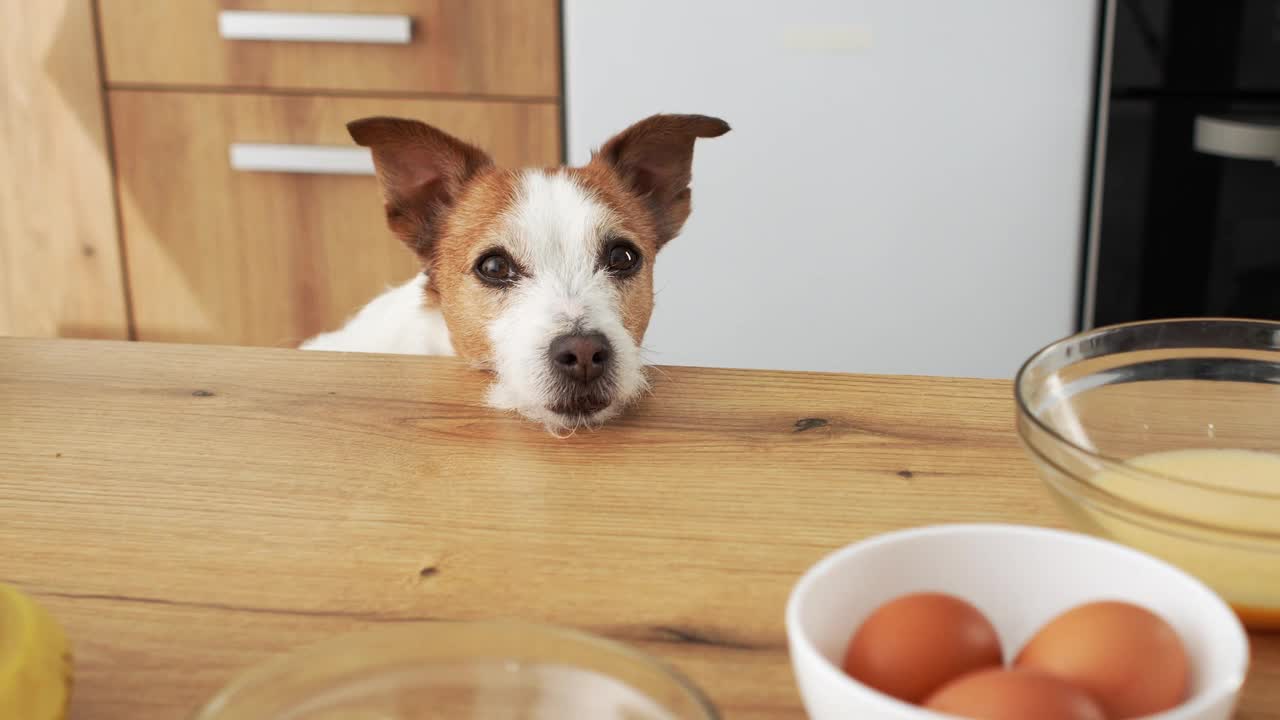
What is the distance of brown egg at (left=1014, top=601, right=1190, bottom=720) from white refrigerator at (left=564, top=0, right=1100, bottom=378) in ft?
6.09

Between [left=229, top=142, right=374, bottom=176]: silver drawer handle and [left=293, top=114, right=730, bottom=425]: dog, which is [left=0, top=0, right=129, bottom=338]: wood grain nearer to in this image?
[left=229, top=142, right=374, bottom=176]: silver drawer handle

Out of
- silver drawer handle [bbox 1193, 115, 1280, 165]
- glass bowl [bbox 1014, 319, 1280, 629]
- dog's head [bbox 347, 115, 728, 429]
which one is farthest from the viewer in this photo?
silver drawer handle [bbox 1193, 115, 1280, 165]

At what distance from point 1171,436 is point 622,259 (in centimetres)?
68

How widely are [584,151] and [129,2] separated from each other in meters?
0.93

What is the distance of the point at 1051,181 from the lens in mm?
2188

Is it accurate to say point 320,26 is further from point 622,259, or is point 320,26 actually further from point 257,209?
point 622,259

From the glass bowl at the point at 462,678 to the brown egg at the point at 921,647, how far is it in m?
0.07

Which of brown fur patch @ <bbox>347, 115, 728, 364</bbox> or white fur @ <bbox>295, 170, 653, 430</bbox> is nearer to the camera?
white fur @ <bbox>295, 170, 653, 430</bbox>

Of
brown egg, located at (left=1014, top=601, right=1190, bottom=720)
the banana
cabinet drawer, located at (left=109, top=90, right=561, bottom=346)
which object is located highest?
brown egg, located at (left=1014, top=601, right=1190, bottom=720)

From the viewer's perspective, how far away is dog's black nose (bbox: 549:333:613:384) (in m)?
0.98

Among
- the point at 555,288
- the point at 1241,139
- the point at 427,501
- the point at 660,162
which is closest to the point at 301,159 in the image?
the point at 660,162

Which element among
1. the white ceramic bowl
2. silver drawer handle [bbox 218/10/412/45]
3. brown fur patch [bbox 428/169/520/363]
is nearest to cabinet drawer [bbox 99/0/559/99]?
silver drawer handle [bbox 218/10/412/45]


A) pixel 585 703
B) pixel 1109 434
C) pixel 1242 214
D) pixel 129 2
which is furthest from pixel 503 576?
pixel 129 2

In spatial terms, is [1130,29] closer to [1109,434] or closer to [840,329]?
[840,329]
